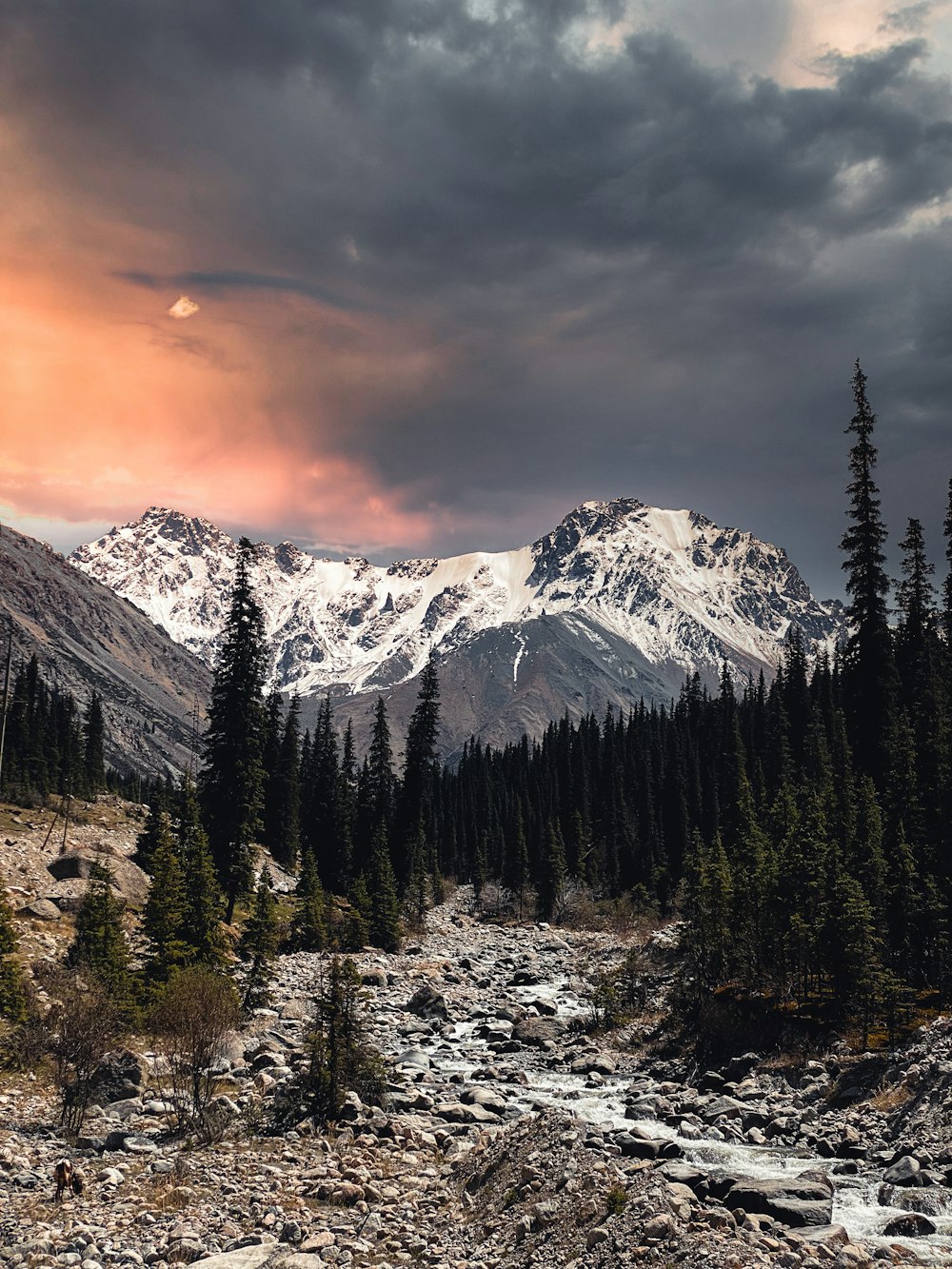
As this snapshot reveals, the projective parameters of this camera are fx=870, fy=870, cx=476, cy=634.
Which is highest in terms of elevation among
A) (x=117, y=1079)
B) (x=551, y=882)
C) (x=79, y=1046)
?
(x=79, y=1046)

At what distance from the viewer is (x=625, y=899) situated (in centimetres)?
9281

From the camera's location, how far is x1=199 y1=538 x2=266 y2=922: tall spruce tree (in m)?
47.3

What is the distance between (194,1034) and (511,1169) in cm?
827

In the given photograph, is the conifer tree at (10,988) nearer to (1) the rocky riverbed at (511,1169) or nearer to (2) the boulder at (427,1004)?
(1) the rocky riverbed at (511,1169)

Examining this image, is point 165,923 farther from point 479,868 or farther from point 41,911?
point 479,868

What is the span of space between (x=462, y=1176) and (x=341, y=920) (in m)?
43.6

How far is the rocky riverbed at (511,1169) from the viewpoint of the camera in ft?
48.8

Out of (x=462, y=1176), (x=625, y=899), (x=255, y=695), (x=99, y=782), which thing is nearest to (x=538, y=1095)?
(x=462, y=1176)

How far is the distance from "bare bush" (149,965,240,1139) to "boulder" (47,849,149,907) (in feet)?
65.4

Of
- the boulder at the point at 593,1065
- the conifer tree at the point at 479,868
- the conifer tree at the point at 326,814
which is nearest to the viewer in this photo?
the boulder at the point at 593,1065

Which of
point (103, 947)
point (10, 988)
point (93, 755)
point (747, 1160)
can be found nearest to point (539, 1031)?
point (747, 1160)

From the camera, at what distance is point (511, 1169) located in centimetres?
1895

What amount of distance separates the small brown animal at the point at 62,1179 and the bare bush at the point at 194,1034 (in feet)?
14.0

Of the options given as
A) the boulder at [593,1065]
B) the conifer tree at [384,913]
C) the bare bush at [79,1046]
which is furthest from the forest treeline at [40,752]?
the boulder at [593,1065]
